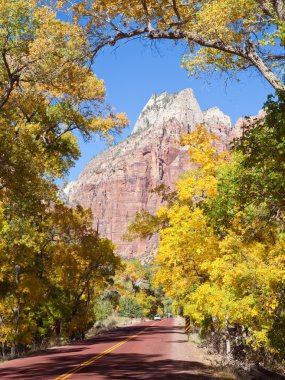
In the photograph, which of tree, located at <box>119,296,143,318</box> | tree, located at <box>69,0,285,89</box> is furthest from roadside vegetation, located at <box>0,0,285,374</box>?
tree, located at <box>119,296,143,318</box>

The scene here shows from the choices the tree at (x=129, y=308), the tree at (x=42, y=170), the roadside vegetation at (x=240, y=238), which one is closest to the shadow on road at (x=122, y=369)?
the roadside vegetation at (x=240, y=238)

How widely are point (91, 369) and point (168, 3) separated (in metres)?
11.2

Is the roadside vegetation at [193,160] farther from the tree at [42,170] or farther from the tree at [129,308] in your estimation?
the tree at [129,308]

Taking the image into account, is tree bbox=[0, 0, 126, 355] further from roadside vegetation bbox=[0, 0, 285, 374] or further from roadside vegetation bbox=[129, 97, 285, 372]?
roadside vegetation bbox=[129, 97, 285, 372]

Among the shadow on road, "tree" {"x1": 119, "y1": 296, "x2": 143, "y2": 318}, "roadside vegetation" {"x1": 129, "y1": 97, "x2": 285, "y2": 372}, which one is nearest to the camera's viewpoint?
"roadside vegetation" {"x1": 129, "y1": 97, "x2": 285, "y2": 372}

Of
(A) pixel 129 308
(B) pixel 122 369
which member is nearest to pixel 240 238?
(B) pixel 122 369

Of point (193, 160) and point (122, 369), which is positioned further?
point (193, 160)

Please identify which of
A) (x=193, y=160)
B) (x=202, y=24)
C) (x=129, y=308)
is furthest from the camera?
(x=129, y=308)

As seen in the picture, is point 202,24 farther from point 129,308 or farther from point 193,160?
point 129,308

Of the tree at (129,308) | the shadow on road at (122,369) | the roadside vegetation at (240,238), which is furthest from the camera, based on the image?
the tree at (129,308)

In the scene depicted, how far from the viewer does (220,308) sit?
1420 centimetres

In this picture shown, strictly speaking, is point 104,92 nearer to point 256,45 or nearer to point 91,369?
point 256,45

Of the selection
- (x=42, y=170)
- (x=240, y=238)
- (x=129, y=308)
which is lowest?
(x=129, y=308)

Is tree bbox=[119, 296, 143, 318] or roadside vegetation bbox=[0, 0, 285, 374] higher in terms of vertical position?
roadside vegetation bbox=[0, 0, 285, 374]
